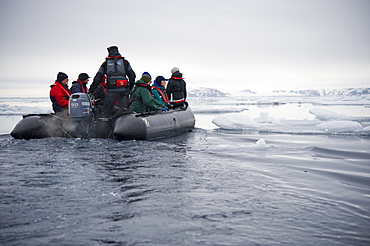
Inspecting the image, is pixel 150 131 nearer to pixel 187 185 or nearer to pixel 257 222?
pixel 187 185

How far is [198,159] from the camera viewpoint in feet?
20.0

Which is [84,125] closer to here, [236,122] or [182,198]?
[182,198]

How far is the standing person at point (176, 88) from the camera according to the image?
1153 cm

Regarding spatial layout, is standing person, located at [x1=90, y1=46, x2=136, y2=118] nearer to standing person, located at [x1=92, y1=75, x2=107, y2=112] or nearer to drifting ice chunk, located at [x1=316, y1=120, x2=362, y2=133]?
standing person, located at [x1=92, y1=75, x2=107, y2=112]

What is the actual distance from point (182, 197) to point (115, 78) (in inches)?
205

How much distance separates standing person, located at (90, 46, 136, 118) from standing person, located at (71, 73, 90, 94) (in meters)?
0.77

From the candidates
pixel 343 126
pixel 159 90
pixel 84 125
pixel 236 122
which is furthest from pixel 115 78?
pixel 343 126

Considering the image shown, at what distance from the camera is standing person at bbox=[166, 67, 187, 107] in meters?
11.5

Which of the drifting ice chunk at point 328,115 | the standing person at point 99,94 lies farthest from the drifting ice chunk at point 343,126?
the standing person at point 99,94

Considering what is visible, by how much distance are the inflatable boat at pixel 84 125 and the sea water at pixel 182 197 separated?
1375mm

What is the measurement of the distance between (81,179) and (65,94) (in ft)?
15.5

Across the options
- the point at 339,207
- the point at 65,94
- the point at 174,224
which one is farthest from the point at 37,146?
the point at 339,207

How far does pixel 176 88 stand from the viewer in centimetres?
1158

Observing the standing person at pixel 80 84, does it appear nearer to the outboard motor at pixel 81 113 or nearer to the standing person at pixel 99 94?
the standing person at pixel 99 94
